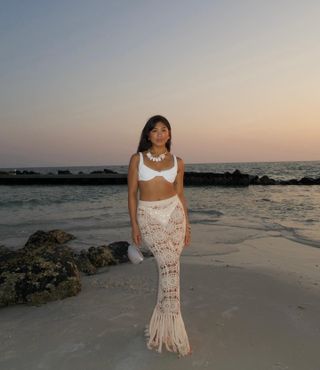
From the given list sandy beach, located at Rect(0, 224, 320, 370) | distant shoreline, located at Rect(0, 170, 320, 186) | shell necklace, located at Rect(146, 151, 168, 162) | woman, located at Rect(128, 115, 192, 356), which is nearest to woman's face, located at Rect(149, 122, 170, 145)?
woman, located at Rect(128, 115, 192, 356)

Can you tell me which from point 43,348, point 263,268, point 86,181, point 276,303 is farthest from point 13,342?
point 86,181

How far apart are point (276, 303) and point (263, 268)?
1956 mm

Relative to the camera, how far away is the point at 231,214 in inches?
628

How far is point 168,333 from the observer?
148 inches

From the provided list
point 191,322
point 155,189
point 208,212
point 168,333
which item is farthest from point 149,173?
point 208,212

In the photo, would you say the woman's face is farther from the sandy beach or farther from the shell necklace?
the sandy beach

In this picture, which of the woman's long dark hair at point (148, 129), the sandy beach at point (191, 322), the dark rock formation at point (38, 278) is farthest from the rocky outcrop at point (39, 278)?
the woman's long dark hair at point (148, 129)

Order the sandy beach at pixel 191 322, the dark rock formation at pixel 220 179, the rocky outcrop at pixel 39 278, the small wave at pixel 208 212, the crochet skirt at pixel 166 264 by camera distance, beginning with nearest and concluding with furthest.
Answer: the sandy beach at pixel 191 322
the crochet skirt at pixel 166 264
the rocky outcrop at pixel 39 278
the small wave at pixel 208 212
the dark rock formation at pixel 220 179

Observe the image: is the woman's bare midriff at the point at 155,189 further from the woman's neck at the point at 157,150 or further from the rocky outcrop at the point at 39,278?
the rocky outcrop at the point at 39,278

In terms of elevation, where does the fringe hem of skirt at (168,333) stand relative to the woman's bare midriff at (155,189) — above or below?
below

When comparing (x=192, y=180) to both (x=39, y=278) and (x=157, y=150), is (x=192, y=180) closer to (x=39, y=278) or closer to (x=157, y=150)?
(x=39, y=278)

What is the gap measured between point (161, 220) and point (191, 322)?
1.38 meters

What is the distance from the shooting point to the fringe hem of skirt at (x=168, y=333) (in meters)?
3.70

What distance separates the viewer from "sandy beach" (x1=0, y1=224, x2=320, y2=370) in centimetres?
362
